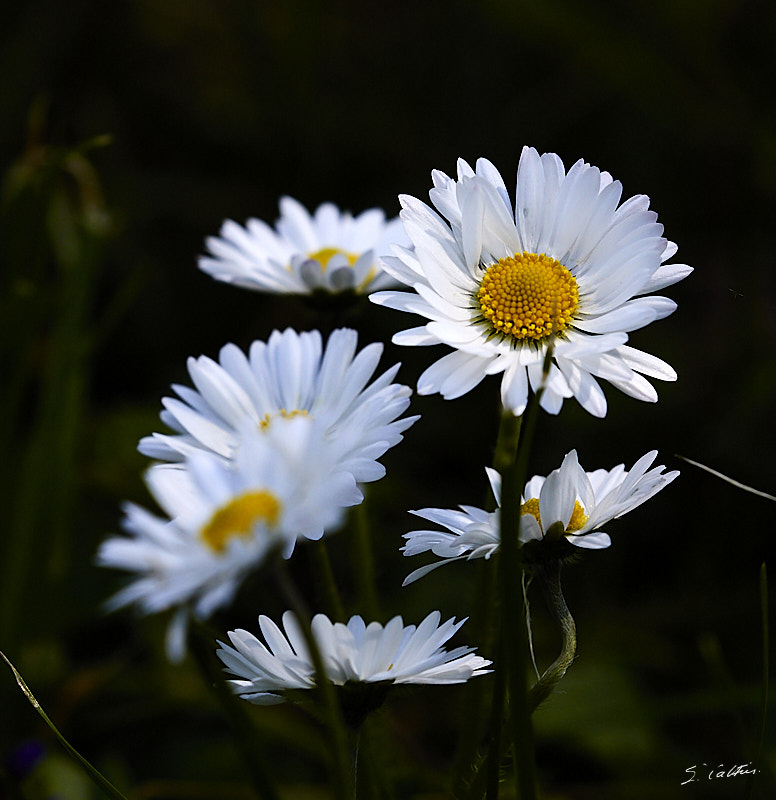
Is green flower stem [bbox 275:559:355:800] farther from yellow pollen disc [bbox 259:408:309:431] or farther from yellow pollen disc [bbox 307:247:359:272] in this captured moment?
yellow pollen disc [bbox 307:247:359:272]

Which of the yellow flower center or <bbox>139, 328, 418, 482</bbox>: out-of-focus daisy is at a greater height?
<bbox>139, 328, 418, 482</bbox>: out-of-focus daisy

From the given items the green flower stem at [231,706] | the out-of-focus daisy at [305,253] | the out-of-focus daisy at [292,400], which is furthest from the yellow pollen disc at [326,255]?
the green flower stem at [231,706]

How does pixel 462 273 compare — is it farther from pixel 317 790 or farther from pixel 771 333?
pixel 771 333

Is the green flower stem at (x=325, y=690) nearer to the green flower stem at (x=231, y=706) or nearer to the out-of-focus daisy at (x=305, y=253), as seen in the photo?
the green flower stem at (x=231, y=706)

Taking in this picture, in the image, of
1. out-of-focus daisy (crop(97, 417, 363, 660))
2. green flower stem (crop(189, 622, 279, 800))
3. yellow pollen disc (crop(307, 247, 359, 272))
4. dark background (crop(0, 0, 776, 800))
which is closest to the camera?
out-of-focus daisy (crop(97, 417, 363, 660))

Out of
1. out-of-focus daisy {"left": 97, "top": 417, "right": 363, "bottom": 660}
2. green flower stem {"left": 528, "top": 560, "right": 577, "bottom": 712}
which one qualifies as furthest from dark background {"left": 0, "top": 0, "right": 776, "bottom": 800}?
out-of-focus daisy {"left": 97, "top": 417, "right": 363, "bottom": 660}

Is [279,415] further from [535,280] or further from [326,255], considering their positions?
[326,255]

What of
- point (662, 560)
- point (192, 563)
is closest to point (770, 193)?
point (662, 560)
